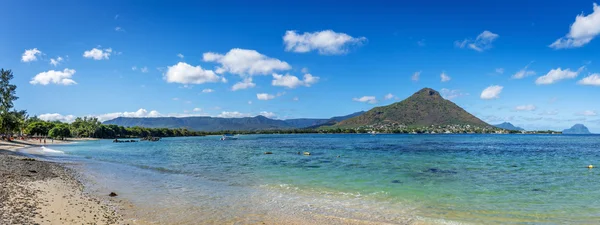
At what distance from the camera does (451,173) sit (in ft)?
103

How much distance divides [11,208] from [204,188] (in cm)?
1092

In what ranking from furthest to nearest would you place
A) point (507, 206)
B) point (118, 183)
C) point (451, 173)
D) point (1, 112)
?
point (1, 112) < point (451, 173) < point (118, 183) < point (507, 206)

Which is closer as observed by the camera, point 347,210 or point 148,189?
point 347,210

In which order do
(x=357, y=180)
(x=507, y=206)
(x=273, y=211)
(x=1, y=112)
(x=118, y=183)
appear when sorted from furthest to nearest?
(x=1, y=112), (x=357, y=180), (x=118, y=183), (x=507, y=206), (x=273, y=211)

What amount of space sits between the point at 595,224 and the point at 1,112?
346ft

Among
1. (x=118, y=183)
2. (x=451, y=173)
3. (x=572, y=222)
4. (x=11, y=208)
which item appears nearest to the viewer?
(x=11, y=208)

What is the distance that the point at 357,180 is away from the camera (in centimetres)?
2720

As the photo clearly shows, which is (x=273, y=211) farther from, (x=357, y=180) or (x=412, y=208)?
(x=357, y=180)

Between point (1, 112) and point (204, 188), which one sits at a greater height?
point (1, 112)

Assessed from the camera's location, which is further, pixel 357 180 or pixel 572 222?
pixel 357 180

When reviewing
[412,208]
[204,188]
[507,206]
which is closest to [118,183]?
[204,188]

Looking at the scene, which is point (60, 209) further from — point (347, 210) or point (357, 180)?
point (357, 180)

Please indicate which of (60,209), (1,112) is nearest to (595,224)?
(60,209)

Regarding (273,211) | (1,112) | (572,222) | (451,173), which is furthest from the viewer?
(1,112)
